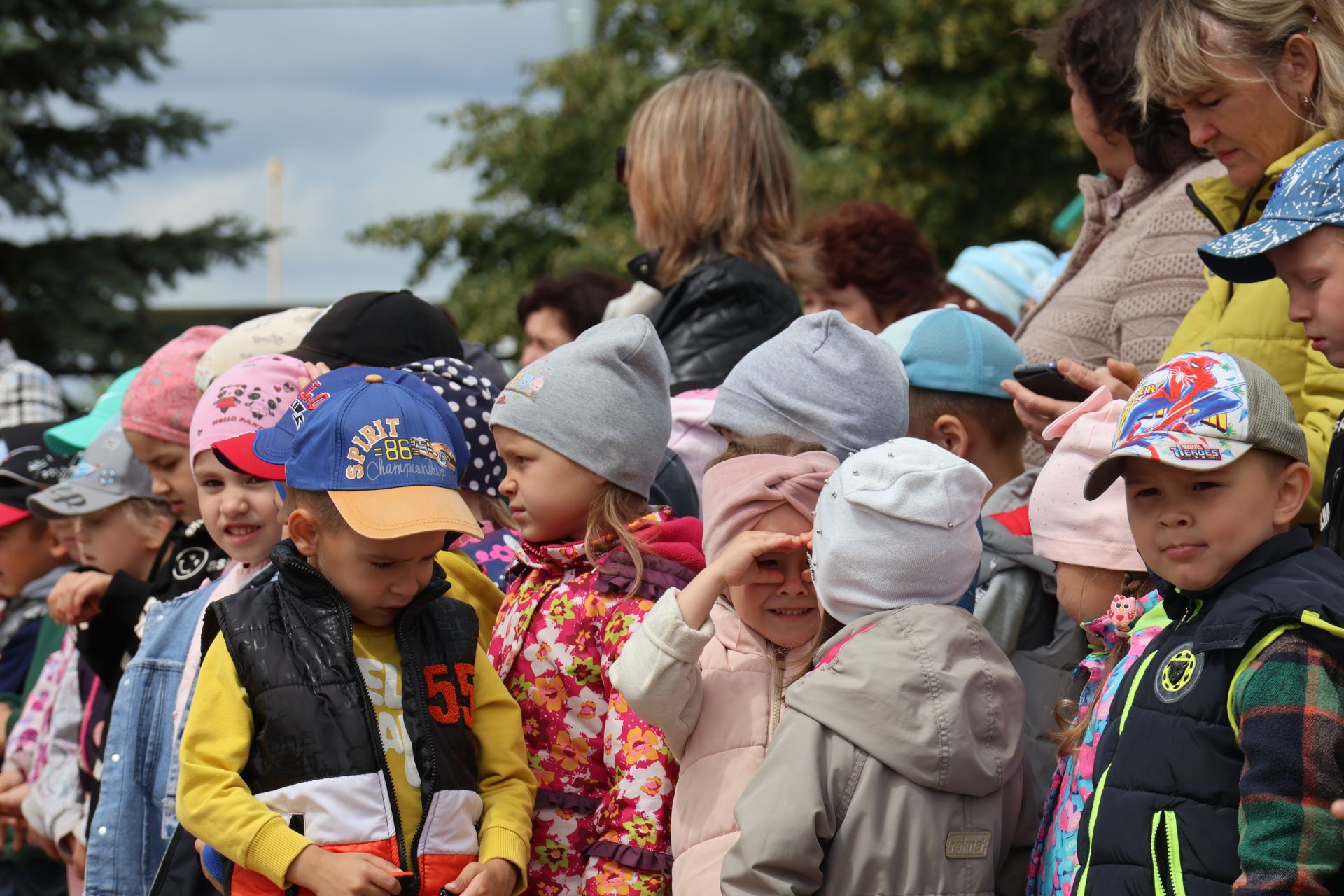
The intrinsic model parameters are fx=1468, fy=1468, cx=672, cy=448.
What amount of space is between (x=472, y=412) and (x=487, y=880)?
53.8 inches

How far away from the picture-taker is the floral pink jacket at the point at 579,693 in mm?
3252

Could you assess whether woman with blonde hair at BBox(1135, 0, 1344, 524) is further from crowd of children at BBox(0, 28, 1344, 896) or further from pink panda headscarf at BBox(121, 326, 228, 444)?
pink panda headscarf at BBox(121, 326, 228, 444)

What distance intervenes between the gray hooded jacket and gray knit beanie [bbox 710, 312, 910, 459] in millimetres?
746

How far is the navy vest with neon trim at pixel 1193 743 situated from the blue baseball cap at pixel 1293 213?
62 cm

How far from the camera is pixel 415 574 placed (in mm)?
3088

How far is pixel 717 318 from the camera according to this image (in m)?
4.62

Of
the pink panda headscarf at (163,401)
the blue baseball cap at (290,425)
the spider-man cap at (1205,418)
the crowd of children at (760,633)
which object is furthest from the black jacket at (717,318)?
the spider-man cap at (1205,418)

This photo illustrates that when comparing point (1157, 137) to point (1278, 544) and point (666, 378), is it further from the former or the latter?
point (1278, 544)

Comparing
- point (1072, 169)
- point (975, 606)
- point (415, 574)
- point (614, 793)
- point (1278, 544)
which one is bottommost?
point (1072, 169)

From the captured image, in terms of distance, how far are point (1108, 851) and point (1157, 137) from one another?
2507 mm

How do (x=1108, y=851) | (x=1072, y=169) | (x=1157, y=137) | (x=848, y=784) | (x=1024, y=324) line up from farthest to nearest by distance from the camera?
(x=1072, y=169)
(x=1024, y=324)
(x=1157, y=137)
(x=848, y=784)
(x=1108, y=851)

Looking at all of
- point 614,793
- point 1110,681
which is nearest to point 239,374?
point 614,793

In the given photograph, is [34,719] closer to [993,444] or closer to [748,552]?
[748,552]

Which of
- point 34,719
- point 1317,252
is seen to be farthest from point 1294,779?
point 34,719
